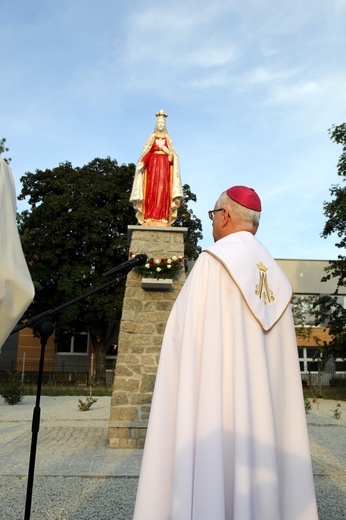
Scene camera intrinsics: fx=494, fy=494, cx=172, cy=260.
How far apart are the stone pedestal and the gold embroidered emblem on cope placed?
5.60m

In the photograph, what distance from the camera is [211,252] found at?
2.55 m

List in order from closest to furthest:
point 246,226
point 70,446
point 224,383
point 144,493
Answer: point 144,493
point 224,383
point 246,226
point 70,446

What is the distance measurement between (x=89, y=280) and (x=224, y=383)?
77.1 feet

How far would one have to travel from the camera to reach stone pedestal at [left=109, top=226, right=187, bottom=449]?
780cm

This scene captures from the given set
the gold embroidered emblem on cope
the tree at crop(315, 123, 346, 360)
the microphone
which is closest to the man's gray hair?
the gold embroidered emblem on cope

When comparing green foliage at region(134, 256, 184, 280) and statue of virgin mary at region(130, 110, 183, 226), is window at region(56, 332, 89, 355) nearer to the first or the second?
statue of virgin mary at region(130, 110, 183, 226)

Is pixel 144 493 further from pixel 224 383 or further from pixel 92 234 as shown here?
pixel 92 234

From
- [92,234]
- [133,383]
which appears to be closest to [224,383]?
[133,383]

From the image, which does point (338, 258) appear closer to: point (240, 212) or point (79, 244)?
point (79, 244)

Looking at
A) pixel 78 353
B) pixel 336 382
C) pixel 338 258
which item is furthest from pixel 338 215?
pixel 78 353

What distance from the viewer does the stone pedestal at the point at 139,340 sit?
780cm

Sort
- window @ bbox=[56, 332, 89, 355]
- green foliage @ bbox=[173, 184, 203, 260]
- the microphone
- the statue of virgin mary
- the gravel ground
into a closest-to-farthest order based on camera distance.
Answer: the microphone → the gravel ground → the statue of virgin mary → green foliage @ bbox=[173, 184, 203, 260] → window @ bbox=[56, 332, 89, 355]

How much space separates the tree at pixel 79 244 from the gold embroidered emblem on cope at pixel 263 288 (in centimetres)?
2198

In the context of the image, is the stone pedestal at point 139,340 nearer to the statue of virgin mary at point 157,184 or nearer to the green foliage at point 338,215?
the statue of virgin mary at point 157,184
